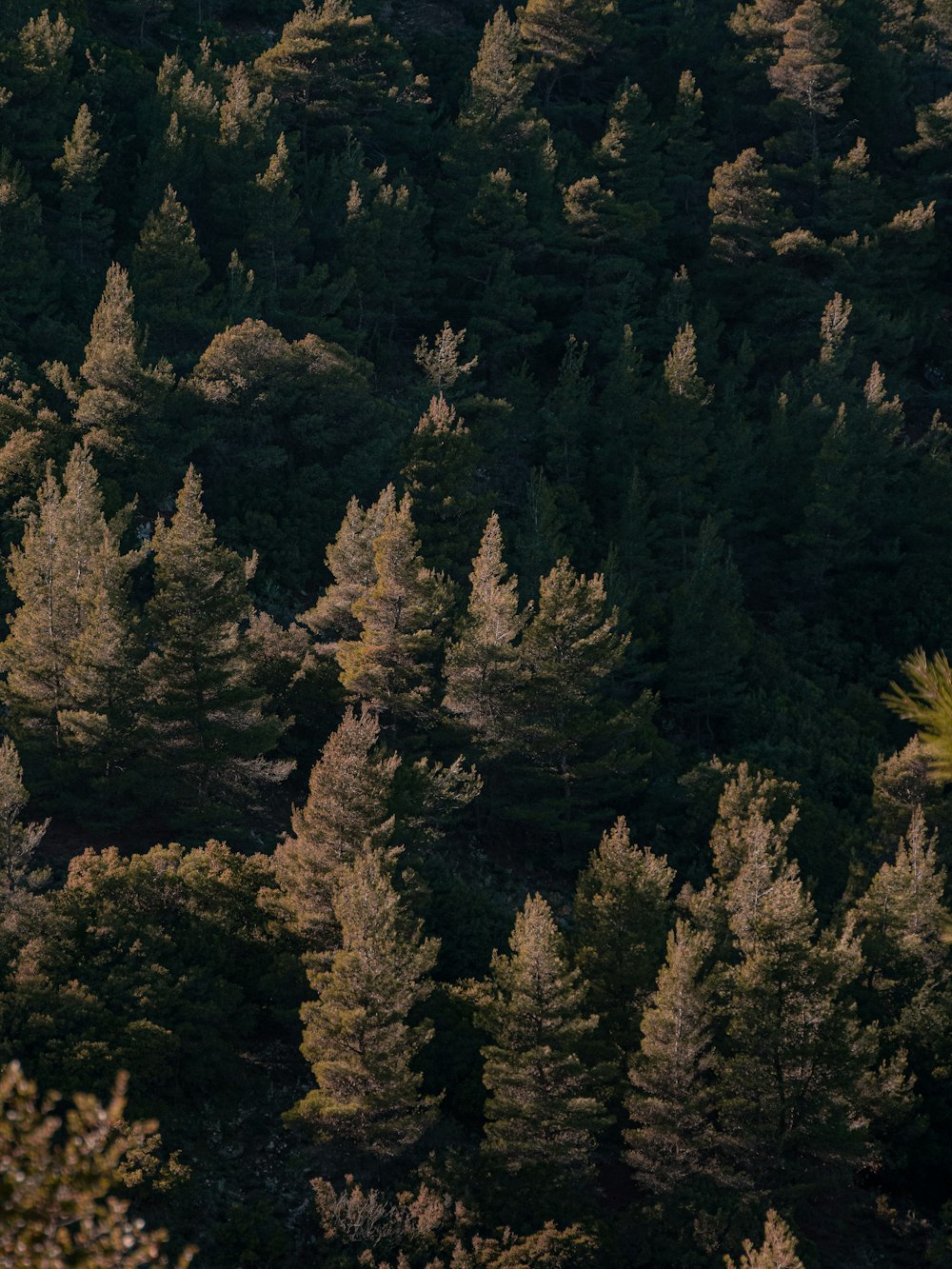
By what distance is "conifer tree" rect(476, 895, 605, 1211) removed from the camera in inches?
1231

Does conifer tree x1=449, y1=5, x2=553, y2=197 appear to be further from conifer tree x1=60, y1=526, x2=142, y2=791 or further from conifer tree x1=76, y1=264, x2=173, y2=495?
conifer tree x1=60, y1=526, x2=142, y2=791

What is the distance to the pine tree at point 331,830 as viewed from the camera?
34.1 meters

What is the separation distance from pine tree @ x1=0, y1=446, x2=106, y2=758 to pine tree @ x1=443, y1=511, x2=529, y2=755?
9.61 metres

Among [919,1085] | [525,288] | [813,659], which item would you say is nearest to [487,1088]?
[919,1085]

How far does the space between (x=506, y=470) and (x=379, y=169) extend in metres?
14.3

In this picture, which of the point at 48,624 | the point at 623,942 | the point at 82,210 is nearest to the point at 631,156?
the point at 82,210

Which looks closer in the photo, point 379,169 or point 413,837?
point 413,837

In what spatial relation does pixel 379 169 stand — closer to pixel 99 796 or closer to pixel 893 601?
pixel 893 601

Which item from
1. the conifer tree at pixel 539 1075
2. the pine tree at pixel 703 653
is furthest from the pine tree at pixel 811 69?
the conifer tree at pixel 539 1075

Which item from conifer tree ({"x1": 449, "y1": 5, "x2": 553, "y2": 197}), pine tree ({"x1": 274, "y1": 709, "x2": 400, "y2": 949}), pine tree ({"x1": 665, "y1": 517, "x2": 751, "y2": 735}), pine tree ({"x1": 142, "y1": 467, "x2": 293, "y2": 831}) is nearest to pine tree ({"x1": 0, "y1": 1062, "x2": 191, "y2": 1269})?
pine tree ({"x1": 274, "y1": 709, "x2": 400, "y2": 949})

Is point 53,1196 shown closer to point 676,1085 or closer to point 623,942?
point 676,1085

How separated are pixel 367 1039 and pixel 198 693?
11.9 meters

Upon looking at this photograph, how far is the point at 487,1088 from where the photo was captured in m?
33.1

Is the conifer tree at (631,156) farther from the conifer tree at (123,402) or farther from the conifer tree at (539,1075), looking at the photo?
the conifer tree at (539,1075)
